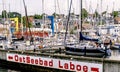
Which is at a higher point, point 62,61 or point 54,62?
point 62,61

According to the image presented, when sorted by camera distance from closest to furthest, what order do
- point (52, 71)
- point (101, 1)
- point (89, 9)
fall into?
point (52, 71) < point (101, 1) < point (89, 9)

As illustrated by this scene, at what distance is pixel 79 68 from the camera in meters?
32.2

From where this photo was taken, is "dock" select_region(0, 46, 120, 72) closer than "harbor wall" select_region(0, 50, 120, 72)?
No

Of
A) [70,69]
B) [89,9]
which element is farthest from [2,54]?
[89,9]

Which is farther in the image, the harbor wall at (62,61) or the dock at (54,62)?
the dock at (54,62)

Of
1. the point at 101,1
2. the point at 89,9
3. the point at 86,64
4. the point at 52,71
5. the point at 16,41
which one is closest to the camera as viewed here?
the point at 86,64

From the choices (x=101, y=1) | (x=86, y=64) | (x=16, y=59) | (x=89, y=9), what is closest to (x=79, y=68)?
(x=86, y=64)

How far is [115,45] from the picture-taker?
63.1 m

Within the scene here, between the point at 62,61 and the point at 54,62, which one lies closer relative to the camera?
the point at 62,61

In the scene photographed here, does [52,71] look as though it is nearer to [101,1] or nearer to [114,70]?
[114,70]

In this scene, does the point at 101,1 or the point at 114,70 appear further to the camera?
the point at 101,1

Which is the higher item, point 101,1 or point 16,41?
point 101,1

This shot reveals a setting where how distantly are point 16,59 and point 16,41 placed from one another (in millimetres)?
21517

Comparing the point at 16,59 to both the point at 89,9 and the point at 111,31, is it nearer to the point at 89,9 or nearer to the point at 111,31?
the point at 89,9
